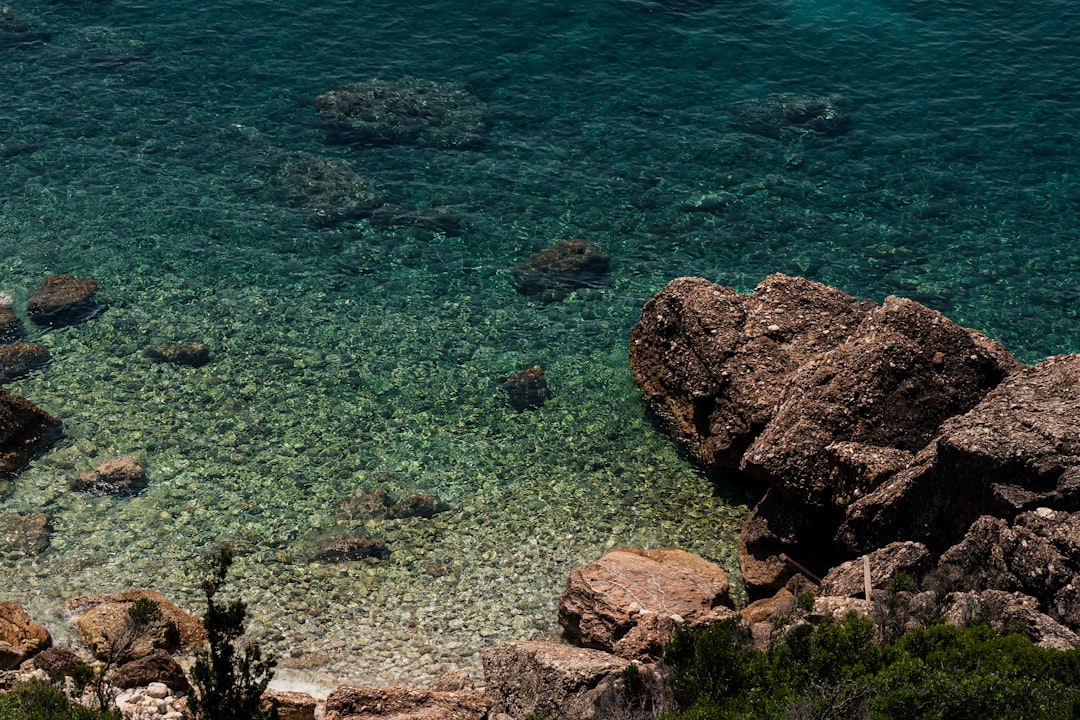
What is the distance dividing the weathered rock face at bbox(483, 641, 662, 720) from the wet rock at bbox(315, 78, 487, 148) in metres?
26.0

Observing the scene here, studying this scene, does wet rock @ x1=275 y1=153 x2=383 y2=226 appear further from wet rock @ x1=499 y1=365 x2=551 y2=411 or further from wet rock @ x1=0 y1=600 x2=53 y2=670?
wet rock @ x1=0 y1=600 x2=53 y2=670

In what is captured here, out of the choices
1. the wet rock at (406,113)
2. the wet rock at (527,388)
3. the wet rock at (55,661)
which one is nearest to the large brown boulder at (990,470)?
the wet rock at (527,388)

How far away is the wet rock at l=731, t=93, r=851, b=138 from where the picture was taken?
138ft

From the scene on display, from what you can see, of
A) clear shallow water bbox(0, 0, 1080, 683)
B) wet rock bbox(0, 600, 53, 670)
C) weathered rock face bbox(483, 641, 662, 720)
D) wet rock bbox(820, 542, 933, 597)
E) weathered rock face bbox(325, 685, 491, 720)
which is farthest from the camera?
clear shallow water bbox(0, 0, 1080, 683)

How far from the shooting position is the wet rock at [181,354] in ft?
96.8

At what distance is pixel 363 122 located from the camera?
41.8 m

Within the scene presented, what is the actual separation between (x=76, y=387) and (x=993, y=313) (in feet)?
87.1

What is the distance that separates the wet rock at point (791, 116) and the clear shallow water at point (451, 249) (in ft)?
2.42

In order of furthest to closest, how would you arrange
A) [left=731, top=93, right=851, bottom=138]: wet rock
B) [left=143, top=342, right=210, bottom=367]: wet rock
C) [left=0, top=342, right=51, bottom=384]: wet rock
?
[left=731, top=93, right=851, bottom=138]: wet rock
[left=143, top=342, right=210, bottom=367]: wet rock
[left=0, top=342, right=51, bottom=384]: wet rock

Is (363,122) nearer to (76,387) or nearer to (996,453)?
(76,387)

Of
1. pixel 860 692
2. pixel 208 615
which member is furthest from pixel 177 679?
pixel 860 692

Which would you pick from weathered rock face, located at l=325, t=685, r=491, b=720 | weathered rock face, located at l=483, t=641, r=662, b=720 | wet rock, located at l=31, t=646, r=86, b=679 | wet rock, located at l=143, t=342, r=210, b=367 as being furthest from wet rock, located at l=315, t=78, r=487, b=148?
weathered rock face, located at l=325, t=685, r=491, b=720

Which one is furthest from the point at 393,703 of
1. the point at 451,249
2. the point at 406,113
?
the point at 406,113

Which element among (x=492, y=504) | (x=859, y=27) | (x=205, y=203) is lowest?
(x=492, y=504)
